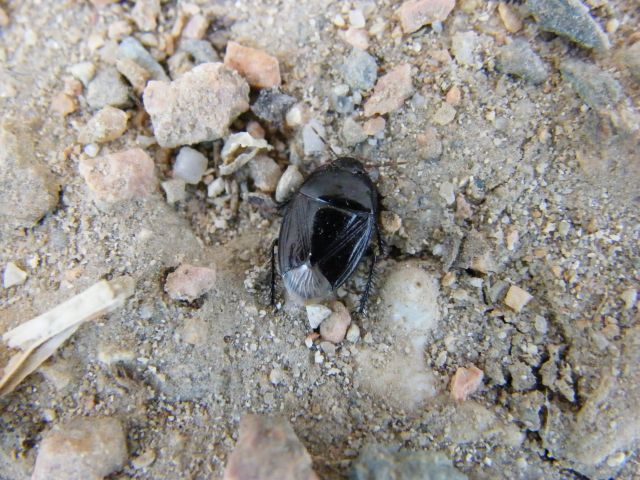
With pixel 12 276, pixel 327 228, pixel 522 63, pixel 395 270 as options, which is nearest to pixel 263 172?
pixel 327 228

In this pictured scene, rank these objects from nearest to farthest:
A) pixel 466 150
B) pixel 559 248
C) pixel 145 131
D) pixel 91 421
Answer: pixel 91 421 → pixel 559 248 → pixel 466 150 → pixel 145 131

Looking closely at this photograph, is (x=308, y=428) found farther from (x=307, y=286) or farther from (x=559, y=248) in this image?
(x=559, y=248)

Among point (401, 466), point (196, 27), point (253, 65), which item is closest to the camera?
point (401, 466)

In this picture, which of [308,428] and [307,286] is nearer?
[308,428]

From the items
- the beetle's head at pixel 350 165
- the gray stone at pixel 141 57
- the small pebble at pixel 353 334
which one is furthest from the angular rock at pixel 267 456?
the gray stone at pixel 141 57

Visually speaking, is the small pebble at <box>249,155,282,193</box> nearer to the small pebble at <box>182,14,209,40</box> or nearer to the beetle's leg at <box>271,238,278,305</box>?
the beetle's leg at <box>271,238,278,305</box>

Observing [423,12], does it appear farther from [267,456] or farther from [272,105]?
[267,456]

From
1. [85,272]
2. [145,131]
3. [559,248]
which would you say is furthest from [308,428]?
[145,131]

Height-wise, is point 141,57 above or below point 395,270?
above
